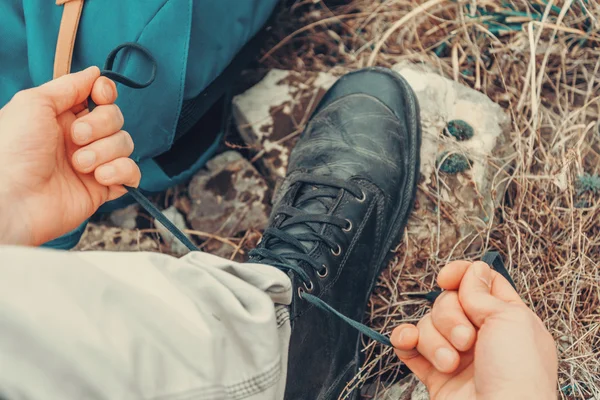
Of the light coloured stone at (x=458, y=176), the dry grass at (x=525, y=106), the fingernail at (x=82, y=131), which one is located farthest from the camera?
the light coloured stone at (x=458, y=176)

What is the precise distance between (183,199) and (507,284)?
1.07 meters

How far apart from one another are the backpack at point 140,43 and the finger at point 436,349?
2.44ft

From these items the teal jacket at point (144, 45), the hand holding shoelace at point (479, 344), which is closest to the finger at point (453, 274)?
the hand holding shoelace at point (479, 344)

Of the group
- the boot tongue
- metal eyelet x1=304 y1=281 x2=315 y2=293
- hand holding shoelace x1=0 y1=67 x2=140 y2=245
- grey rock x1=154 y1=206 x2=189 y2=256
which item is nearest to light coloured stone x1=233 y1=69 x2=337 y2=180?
the boot tongue

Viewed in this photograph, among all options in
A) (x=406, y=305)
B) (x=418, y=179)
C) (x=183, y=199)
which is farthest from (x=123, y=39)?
(x=406, y=305)

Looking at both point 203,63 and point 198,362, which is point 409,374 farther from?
point 203,63

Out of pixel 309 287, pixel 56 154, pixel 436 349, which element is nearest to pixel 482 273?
pixel 436 349

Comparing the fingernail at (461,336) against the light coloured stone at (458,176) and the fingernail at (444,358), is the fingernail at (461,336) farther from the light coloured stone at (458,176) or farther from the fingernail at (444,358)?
the light coloured stone at (458,176)

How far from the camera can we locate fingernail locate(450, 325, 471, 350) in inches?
34.9

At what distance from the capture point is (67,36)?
3.77 feet

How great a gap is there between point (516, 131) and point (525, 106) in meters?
0.13

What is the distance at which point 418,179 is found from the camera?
5.13 ft

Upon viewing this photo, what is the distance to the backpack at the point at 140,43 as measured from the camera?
3.83 ft

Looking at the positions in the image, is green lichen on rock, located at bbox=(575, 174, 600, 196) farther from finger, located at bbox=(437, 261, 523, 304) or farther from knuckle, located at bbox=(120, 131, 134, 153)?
knuckle, located at bbox=(120, 131, 134, 153)
